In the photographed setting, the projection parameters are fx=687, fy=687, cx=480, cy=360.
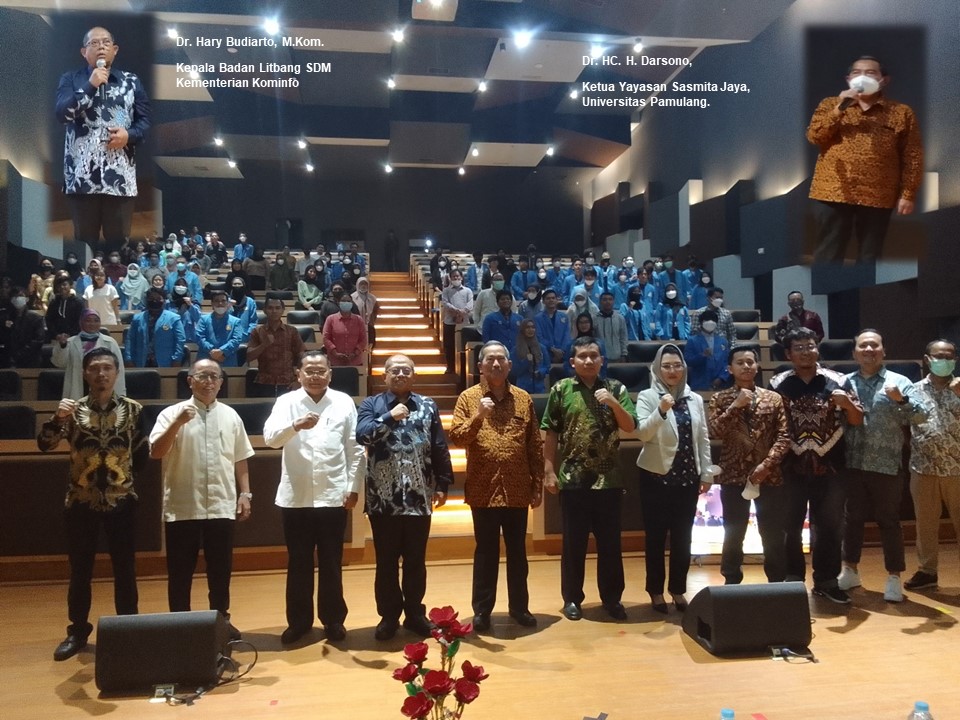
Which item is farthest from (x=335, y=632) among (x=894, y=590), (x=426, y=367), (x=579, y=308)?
(x=426, y=367)

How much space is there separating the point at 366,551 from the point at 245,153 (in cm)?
770

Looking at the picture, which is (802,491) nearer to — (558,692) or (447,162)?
(558,692)

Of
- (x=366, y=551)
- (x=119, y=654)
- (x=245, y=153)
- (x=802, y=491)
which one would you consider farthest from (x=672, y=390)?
(x=245, y=153)

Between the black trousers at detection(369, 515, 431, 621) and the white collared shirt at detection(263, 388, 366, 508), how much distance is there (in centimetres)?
21

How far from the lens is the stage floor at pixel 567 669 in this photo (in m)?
2.23

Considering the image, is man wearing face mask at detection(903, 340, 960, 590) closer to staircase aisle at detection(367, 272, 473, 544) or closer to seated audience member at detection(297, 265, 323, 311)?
staircase aisle at detection(367, 272, 473, 544)

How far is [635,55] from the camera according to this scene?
4496mm

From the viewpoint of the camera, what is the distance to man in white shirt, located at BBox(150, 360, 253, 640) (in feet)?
9.03

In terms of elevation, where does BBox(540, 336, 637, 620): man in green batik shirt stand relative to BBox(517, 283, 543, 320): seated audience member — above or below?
below

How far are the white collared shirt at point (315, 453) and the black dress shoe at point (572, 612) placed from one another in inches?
42.8

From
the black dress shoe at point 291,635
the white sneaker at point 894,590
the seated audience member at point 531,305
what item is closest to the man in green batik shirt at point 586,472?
the black dress shoe at point 291,635

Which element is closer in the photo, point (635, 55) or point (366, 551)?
point (366, 551)

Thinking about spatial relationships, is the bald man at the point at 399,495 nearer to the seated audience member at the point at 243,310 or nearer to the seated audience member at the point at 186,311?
the seated audience member at the point at 243,310

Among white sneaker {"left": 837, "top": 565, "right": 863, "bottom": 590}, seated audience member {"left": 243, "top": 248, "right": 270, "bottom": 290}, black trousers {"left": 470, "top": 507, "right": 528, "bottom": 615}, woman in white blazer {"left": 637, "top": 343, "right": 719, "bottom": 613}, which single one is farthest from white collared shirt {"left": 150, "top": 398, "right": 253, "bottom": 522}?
seated audience member {"left": 243, "top": 248, "right": 270, "bottom": 290}
